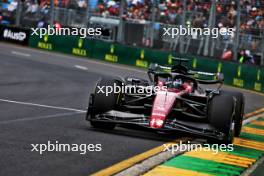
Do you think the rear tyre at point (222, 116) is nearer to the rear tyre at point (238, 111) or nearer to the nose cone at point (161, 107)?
the nose cone at point (161, 107)

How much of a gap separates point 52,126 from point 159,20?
1789 cm

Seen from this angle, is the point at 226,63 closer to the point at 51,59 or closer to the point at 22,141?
the point at 51,59

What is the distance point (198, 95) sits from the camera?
11.1m

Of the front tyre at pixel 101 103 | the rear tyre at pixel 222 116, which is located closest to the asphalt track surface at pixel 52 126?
the front tyre at pixel 101 103

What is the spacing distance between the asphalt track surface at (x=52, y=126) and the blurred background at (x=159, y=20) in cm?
268

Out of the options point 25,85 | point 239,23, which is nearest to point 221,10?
point 239,23

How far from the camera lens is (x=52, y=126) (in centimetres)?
1055

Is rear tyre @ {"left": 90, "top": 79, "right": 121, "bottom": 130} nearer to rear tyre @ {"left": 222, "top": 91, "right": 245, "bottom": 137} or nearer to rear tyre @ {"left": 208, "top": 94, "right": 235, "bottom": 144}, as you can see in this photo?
rear tyre @ {"left": 208, "top": 94, "right": 235, "bottom": 144}

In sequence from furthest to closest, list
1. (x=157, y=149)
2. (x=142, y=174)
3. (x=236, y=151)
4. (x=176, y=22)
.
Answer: (x=176, y=22), (x=236, y=151), (x=157, y=149), (x=142, y=174)

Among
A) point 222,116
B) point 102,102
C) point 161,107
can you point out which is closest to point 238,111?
point 222,116

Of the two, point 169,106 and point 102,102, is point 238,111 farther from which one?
point 102,102

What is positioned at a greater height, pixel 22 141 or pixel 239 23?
pixel 239 23

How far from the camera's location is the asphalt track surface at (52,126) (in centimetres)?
740

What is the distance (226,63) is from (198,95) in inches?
573
